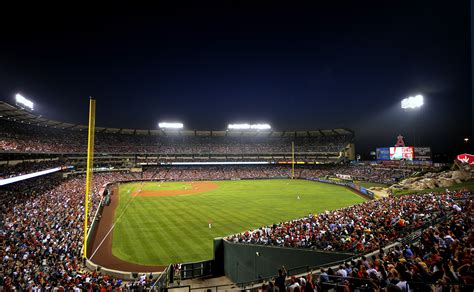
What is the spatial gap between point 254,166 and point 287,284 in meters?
74.6

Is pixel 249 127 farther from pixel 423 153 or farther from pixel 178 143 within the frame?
pixel 423 153

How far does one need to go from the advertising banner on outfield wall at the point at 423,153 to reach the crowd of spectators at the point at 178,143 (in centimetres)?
2539

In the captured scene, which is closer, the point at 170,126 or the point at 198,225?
the point at 198,225

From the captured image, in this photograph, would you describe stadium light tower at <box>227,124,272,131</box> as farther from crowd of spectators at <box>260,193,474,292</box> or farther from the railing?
crowd of spectators at <box>260,193,474,292</box>

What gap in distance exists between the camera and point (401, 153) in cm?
5762

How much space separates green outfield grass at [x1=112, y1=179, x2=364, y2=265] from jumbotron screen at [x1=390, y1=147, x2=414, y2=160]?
95.7 ft

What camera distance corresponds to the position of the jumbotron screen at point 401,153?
56.0m

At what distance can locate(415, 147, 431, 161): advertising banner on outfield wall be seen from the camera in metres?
55.4

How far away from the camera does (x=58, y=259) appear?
14414 millimetres

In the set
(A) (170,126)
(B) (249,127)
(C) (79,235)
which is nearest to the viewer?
(C) (79,235)

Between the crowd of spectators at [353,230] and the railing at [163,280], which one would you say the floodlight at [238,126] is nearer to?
the crowd of spectators at [353,230]

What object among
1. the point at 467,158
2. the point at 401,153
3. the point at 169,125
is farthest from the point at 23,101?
the point at 401,153

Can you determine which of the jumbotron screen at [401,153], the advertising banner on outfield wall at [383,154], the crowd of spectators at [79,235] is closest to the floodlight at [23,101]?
the crowd of spectators at [79,235]

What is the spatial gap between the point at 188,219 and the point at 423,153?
182 feet
